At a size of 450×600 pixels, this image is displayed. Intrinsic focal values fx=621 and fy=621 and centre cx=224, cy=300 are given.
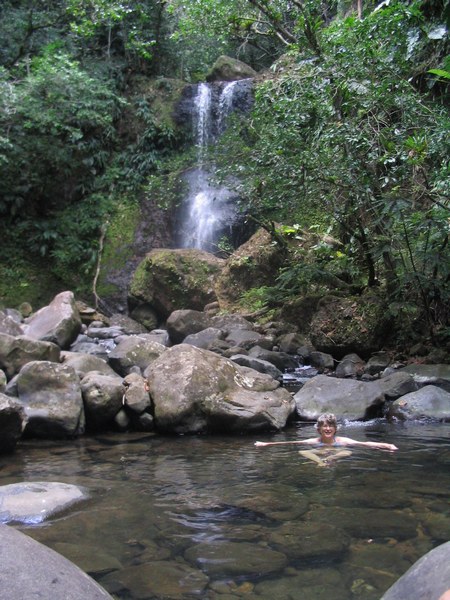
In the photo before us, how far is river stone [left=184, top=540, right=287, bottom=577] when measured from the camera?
3.26m

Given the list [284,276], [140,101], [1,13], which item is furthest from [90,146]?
[284,276]

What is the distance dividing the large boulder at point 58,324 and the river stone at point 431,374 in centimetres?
562

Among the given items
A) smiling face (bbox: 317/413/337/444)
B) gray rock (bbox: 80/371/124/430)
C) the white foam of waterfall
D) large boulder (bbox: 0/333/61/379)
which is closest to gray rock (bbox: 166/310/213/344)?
large boulder (bbox: 0/333/61/379)

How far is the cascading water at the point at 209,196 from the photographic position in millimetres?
17562

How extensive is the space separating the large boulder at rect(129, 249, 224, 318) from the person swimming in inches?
346

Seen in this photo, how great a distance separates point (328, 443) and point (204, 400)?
1.46 m

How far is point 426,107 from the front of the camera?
8.11 metres

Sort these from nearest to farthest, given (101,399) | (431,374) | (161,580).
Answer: (161,580) → (101,399) → (431,374)

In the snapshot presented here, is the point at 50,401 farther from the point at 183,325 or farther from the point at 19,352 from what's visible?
the point at 183,325

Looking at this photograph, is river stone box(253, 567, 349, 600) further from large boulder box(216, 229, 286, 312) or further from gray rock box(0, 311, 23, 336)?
large boulder box(216, 229, 286, 312)

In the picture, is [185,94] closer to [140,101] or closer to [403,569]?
[140,101]

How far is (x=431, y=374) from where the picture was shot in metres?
8.34

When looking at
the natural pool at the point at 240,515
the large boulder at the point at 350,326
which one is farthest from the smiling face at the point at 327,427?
the large boulder at the point at 350,326

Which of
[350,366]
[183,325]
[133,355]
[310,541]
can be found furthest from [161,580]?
[183,325]
